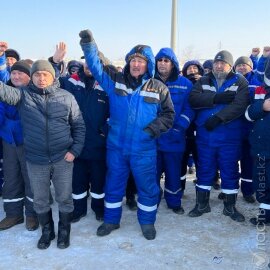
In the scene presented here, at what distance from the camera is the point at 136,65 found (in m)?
3.59

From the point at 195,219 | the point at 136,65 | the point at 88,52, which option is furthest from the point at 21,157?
the point at 195,219

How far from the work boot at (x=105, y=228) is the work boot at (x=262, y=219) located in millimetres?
1715

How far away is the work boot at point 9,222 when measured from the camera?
12.5ft

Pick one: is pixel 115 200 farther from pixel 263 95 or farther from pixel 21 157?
pixel 263 95

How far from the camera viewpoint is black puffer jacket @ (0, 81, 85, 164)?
3.20 meters

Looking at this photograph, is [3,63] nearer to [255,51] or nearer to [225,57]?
[225,57]

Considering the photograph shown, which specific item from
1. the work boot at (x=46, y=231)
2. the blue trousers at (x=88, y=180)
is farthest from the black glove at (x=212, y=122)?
the work boot at (x=46, y=231)

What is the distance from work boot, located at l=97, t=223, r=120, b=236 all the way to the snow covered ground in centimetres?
6

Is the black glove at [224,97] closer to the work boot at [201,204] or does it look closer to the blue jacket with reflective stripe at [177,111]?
the blue jacket with reflective stripe at [177,111]

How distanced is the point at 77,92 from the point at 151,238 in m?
1.90

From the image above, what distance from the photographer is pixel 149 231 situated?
3.65 metres

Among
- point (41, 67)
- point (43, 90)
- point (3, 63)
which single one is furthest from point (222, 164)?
point (3, 63)

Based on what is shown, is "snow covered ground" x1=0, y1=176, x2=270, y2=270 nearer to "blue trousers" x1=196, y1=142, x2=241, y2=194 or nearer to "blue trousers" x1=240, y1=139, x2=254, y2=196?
"blue trousers" x1=196, y1=142, x2=241, y2=194

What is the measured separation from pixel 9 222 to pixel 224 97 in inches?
119
